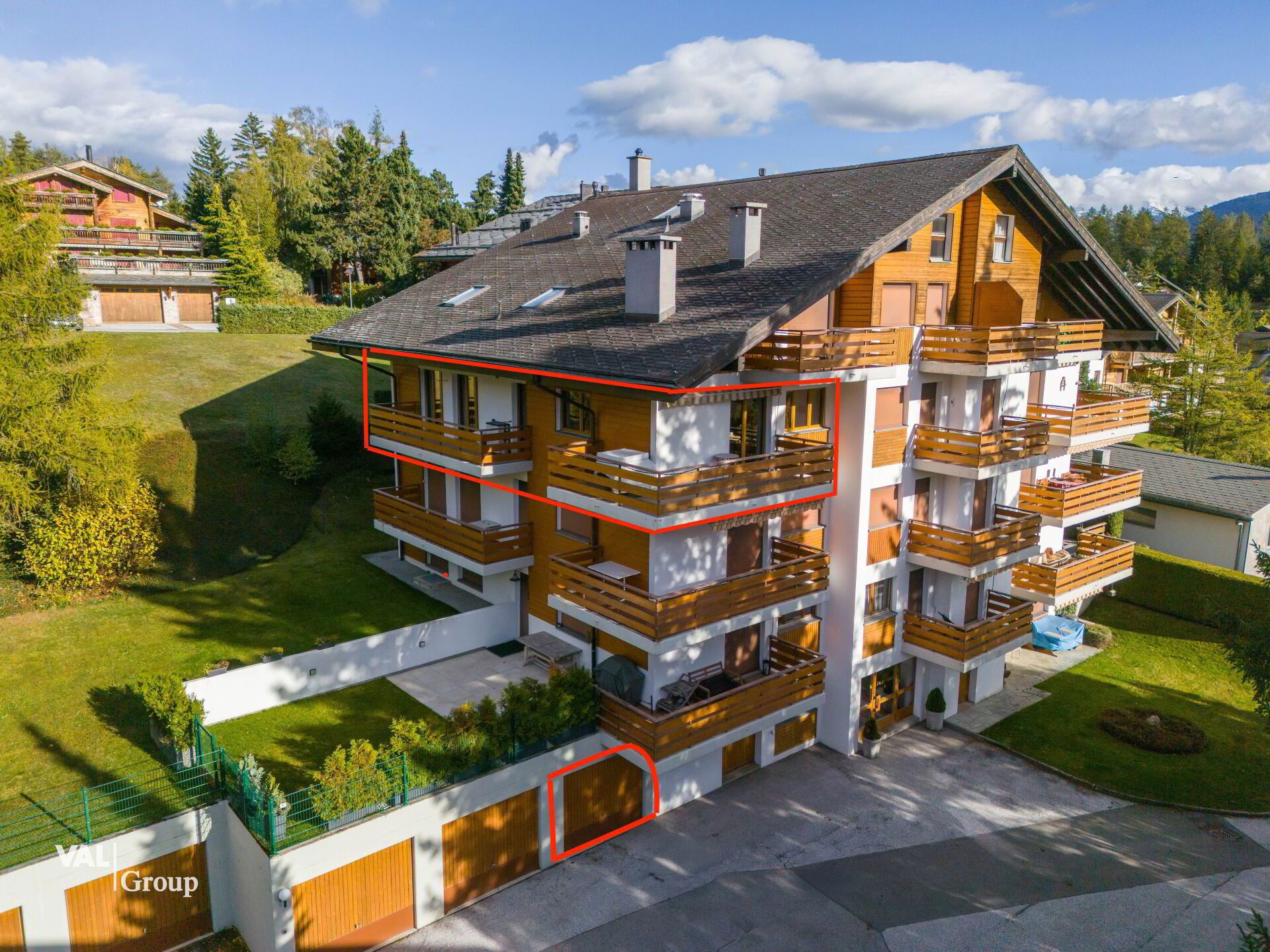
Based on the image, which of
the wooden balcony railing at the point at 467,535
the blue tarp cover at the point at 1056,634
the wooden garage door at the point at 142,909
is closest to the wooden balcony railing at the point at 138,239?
the wooden balcony railing at the point at 467,535

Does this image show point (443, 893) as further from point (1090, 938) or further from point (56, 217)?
point (56, 217)

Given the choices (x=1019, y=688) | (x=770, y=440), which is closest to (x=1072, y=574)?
(x=1019, y=688)

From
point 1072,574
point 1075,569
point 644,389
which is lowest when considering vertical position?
point 1072,574

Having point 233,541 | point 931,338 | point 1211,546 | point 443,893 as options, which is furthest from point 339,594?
point 1211,546

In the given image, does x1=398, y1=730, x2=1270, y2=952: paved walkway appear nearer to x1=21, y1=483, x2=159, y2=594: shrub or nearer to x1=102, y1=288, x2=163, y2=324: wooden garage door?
x1=21, y1=483, x2=159, y2=594: shrub

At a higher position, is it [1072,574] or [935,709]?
[1072,574]

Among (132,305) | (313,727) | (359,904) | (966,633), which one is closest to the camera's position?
(359,904)

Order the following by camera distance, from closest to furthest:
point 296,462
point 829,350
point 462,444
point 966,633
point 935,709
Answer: point 829,350, point 966,633, point 462,444, point 935,709, point 296,462

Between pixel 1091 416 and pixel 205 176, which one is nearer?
pixel 1091 416

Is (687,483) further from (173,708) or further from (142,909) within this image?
(142,909)
